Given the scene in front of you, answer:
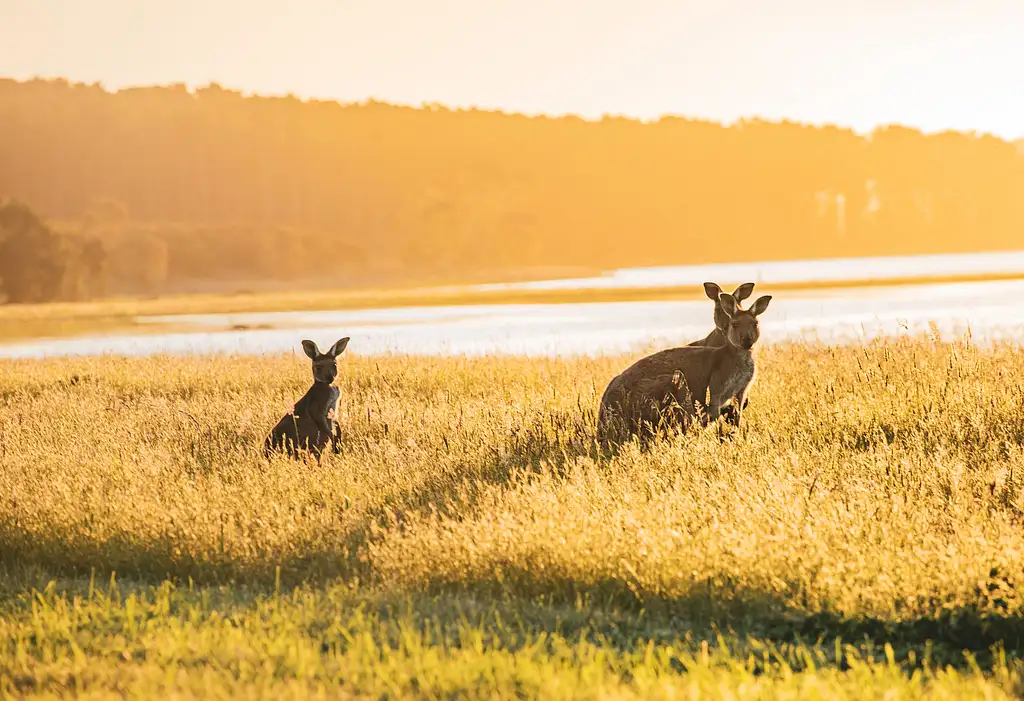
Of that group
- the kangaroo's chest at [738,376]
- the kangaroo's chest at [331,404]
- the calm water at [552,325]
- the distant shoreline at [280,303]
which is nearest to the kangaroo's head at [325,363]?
the kangaroo's chest at [331,404]

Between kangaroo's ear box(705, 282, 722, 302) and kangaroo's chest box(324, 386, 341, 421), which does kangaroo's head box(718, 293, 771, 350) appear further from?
kangaroo's chest box(324, 386, 341, 421)

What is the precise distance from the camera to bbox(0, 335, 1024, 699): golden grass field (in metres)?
5.65

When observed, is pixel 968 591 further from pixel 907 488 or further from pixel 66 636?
pixel 66 636

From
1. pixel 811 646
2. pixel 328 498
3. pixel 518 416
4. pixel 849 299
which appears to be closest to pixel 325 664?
pixel 811 646

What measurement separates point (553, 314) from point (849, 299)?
16.3 metres

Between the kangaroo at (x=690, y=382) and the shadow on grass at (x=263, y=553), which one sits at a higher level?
the kangaroo at (x=690, y=382)

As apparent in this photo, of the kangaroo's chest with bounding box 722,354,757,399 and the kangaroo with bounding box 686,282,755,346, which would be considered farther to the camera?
the kangaroo with bounding box 686,282,755,346

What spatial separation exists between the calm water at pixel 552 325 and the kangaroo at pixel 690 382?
780 centimetres

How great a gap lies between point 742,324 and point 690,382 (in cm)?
71

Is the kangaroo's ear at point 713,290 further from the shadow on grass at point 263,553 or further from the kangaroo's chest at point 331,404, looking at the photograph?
the kangaroo's chest at point 331,404

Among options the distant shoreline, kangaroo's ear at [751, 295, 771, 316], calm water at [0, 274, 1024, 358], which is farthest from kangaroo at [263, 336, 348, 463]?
the distant shoreline

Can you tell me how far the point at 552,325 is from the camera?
43.4 m

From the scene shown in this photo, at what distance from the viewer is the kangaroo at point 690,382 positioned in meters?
10.2

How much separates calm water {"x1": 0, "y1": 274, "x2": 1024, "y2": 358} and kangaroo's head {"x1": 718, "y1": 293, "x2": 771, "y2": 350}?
7.65m
